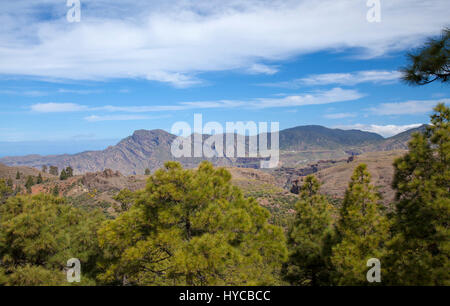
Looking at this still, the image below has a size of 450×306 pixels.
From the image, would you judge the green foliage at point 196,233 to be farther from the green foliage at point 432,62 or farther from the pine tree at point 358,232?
the green foliage at point 432,62

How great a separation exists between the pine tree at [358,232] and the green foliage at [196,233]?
3173 millimetres

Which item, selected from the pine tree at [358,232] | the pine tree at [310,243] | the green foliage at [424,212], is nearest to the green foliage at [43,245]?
the pine tree at [310,243]

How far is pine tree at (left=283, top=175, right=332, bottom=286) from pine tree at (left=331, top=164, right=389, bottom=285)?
9.34 feet

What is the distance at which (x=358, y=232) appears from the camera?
587 inches

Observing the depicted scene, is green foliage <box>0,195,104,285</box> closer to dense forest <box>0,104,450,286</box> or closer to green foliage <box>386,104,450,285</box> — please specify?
dense forest <box>0,104,450,286</box>

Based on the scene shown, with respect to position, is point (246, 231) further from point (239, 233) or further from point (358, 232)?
point (358, 232)

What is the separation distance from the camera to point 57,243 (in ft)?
60.8

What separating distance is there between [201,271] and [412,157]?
10.7 meters

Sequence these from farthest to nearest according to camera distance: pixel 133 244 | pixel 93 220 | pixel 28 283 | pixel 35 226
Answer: pixel 93 220
pixel 35 226
pixel 28 283
pixel 133 244

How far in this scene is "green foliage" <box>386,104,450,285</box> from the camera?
1076cm

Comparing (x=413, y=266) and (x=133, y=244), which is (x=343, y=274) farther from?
(x=133, y=244)

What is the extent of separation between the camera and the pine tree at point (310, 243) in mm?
18578
